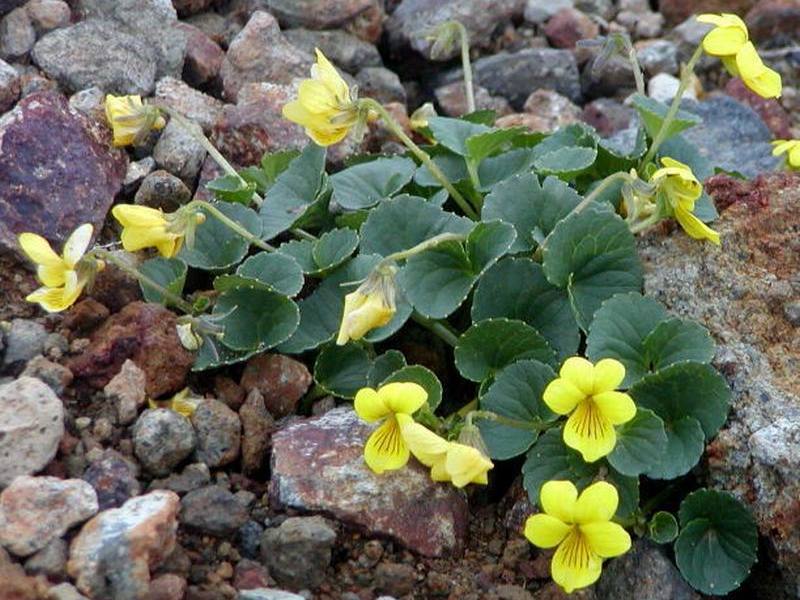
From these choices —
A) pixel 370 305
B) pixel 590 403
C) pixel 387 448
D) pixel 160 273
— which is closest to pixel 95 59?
pixel 160 273

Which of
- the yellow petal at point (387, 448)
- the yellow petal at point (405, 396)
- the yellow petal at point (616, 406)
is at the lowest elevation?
the yellow petal at point (387, 448)

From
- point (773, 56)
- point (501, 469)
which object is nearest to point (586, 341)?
point (501, 469)

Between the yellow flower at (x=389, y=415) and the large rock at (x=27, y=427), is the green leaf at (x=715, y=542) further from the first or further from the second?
the large rock at (x=27, y=427)

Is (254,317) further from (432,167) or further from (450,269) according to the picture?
(432,167)

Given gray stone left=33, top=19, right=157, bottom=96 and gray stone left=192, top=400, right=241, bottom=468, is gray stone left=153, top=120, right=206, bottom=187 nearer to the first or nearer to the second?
gray stone left=33, top=19, right=157, bottom=96

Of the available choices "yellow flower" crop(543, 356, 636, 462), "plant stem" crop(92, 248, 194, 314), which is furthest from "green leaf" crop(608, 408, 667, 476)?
"plant stem" crop(92, 248, 194, 314)

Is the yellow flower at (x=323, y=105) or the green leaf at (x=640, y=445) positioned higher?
the yellow flower at (x=323, y=105)

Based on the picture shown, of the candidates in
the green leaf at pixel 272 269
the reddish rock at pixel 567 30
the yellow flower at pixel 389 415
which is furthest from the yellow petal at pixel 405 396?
the reddish rock at pixel 567 30
